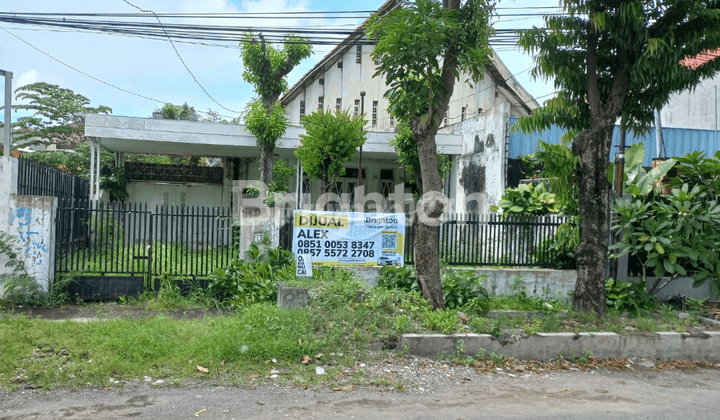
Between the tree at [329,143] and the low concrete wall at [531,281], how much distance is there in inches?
199

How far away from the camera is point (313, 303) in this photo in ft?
24.9

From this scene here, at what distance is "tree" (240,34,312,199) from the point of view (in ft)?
51.1

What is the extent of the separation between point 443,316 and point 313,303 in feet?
6.14

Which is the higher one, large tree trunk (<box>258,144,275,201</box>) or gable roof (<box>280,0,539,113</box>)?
gable roof (<box>280,0,539,113</box>)

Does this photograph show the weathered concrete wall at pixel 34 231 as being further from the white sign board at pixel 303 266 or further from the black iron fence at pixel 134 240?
the white sign board at pixel 303 266

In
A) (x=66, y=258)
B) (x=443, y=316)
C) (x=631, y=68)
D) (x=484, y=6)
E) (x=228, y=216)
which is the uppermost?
(x=484, y=6)

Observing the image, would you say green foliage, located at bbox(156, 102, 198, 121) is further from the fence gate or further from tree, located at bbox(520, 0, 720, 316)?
tree, located at bbox(520, 0, 720, 316)

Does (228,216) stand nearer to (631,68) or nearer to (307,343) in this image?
(307,343)

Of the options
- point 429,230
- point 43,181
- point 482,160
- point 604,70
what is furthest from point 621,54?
point 43,181

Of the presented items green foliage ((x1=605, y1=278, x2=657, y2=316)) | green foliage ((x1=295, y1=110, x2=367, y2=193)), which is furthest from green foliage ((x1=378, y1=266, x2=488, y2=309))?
green foliage ((x1=295, y1=110, x2=367, y2=193))

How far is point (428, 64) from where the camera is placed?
7.59 metres

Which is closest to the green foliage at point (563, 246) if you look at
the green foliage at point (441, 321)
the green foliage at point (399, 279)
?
the green foliage at point (399, 279)

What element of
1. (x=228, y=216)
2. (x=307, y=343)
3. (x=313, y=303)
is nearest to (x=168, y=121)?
(x=228, y=216)

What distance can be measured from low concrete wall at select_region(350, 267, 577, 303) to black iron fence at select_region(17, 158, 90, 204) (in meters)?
7.69
